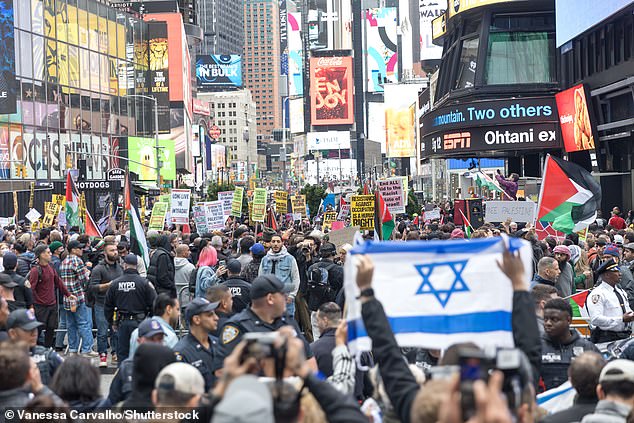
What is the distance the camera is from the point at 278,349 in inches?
168

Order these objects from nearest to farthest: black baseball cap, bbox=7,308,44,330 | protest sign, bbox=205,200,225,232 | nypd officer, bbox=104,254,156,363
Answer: black baseball cap, bbox=7,308,44,330 → nypd officer, bbox=104,254,156,363 → protest sign, bbox=205,200,225,232

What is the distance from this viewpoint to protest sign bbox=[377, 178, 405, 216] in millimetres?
19622

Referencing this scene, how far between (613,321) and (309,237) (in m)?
7.56

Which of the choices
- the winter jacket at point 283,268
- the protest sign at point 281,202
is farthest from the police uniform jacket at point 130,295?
the protest sign at point 281,202

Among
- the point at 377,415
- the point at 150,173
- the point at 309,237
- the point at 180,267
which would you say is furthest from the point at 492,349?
the point at 150,173

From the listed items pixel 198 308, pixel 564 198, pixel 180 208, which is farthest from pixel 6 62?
pixel 198 308

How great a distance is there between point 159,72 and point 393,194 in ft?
235

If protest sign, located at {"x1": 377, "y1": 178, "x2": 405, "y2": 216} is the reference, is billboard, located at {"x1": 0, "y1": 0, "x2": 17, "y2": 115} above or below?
above

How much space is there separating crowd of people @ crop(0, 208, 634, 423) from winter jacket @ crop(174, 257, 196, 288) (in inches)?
0.7

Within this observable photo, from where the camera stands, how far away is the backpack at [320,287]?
14086 millimetres

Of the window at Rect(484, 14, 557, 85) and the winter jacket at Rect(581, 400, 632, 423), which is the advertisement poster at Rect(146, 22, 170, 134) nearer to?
the window at Rect(484, 14, 557, 85)

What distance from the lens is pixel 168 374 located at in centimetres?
524

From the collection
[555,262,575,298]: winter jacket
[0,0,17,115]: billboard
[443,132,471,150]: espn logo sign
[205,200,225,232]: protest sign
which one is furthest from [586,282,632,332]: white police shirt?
[0,0,17,115]: billboard

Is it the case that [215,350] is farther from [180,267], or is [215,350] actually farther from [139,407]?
[180,267]
